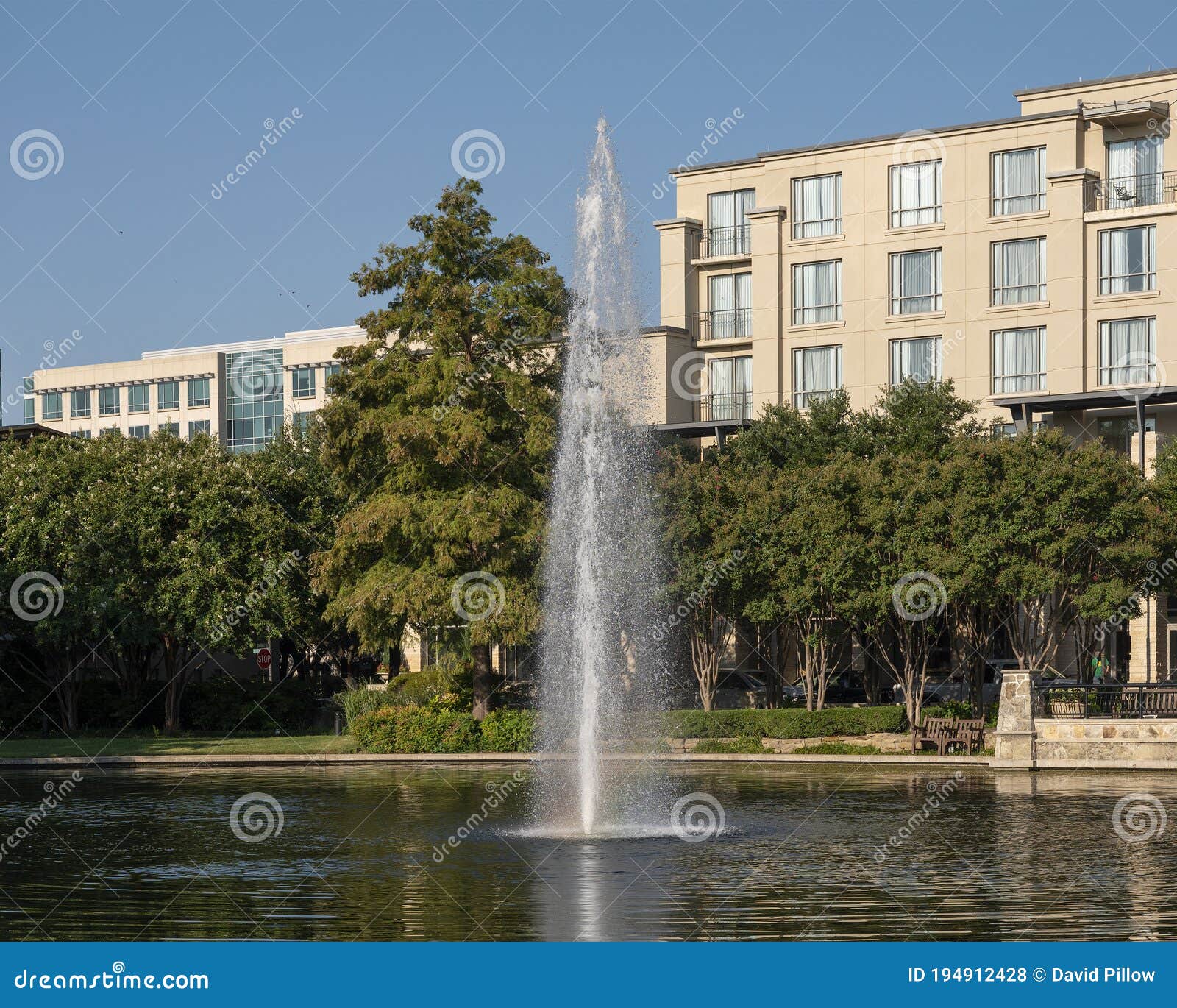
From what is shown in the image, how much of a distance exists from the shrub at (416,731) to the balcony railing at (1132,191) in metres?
35.0

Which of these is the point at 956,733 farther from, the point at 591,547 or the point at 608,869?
the point at 608,869

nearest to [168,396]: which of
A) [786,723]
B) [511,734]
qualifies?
[511,734]

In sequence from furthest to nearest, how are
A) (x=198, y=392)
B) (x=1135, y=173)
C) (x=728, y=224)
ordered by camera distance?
(x=198, y=392), (x=728, y=224), (x=1135, y=173)

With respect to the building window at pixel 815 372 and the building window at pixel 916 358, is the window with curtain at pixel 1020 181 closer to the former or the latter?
the building window at pixel 916 358

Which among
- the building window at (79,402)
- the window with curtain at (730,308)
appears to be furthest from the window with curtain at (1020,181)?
the building window at (79,402)

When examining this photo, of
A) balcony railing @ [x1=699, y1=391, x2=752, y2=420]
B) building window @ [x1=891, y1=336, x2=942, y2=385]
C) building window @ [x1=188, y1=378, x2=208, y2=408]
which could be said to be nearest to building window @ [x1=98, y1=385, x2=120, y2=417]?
building window @ [x1=188, y1=378, x2=208, y2=408]

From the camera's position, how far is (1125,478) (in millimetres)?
44406

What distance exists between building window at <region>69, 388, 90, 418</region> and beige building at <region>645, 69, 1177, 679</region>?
208 feet

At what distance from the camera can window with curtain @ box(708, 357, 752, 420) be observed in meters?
68.7

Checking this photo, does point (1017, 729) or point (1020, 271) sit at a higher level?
point (1020, 271)

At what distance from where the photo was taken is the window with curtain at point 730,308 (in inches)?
2729

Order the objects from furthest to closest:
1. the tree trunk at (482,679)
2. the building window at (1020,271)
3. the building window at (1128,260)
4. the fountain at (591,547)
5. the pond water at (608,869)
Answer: the building window at (1020,271) < the building window at (1128,260) < the tree trunk at (482,679) < the fountain at (591,547) < the pond water at (608,869)

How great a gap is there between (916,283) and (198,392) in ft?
208

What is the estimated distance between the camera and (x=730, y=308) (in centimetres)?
6981
